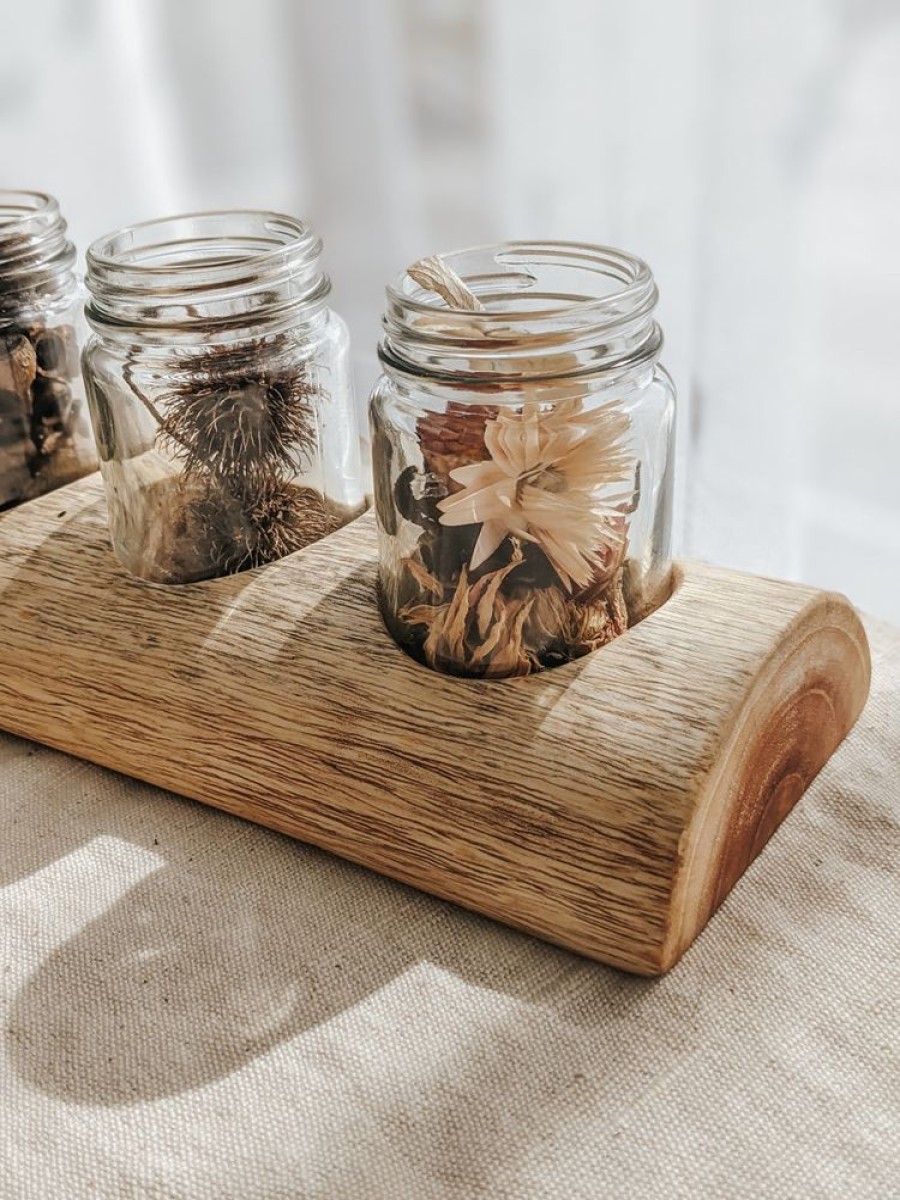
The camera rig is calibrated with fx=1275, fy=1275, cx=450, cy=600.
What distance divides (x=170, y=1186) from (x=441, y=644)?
24 cm

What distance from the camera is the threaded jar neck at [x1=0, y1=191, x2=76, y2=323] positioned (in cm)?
70

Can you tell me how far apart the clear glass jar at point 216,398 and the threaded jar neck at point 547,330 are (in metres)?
0.09

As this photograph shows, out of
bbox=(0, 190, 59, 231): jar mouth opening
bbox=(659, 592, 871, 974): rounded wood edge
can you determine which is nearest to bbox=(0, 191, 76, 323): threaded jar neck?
bbox=(0, 190, 59, 231): jar mouth opening

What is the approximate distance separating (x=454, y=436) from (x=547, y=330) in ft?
0.19

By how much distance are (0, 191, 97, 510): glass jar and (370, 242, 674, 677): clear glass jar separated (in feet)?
0.83

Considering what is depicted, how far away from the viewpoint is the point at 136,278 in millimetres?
594

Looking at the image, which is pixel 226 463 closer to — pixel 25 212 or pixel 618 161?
pixel 25 212

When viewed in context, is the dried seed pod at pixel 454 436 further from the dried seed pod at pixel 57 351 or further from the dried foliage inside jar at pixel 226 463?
the dried seed pod at pixel 57 351

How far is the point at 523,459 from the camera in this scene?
501 mm

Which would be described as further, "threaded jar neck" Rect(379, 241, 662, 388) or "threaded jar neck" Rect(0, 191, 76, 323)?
"threaded jar neck" Rect(0, 191, 76, 323)

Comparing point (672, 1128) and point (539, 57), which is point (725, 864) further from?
point (539, 57)

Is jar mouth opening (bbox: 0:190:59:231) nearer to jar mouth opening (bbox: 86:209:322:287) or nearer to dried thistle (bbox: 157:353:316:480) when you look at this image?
jar mouth opening (bbox: 86:209:322:287)

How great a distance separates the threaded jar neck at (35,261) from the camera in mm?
695

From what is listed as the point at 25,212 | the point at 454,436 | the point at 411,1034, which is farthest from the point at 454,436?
the point at 25,212
